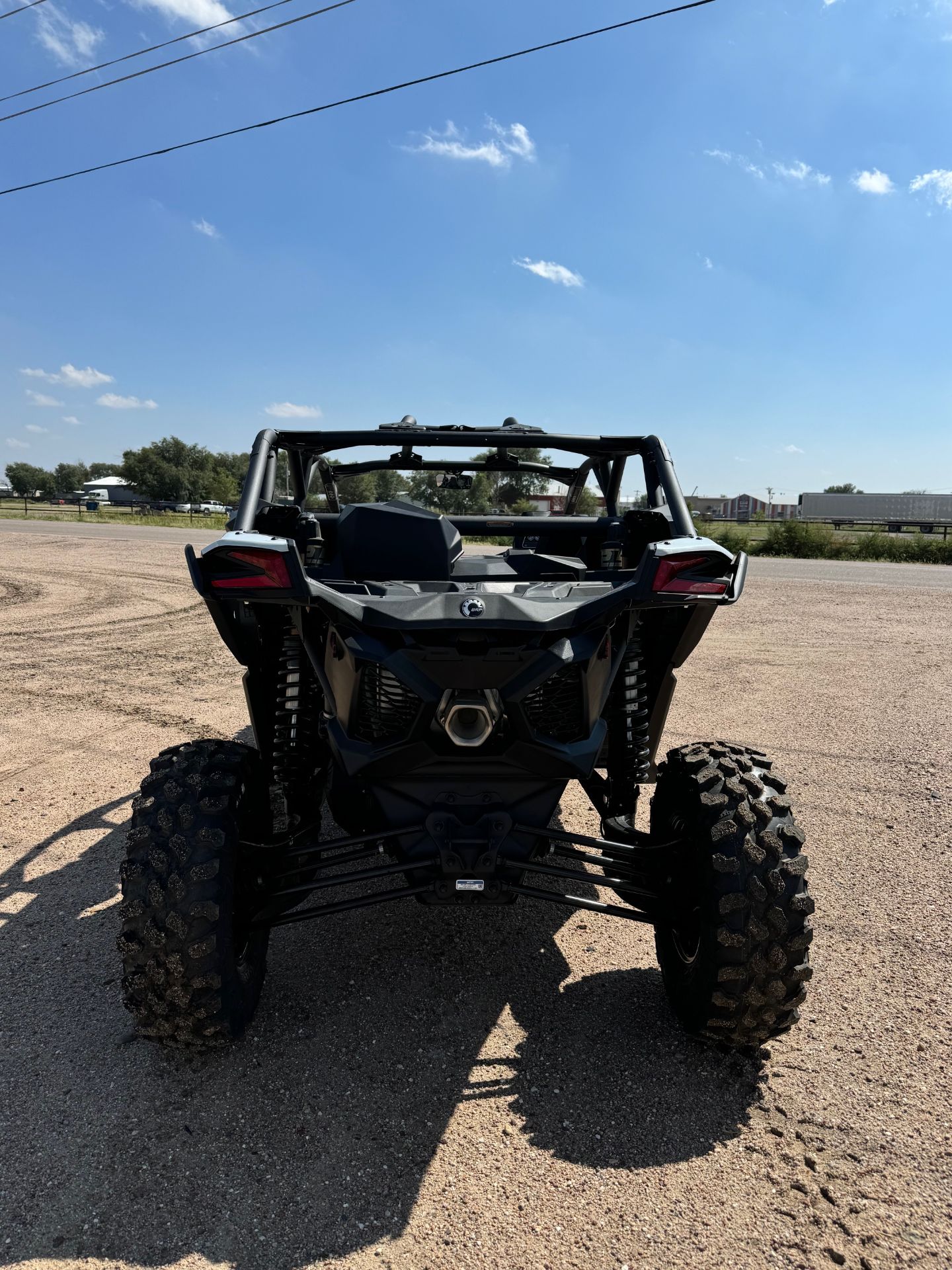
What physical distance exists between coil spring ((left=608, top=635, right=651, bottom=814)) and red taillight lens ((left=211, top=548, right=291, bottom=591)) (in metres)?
1.29

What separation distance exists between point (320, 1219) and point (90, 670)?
664 cm

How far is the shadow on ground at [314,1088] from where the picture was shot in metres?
1.91

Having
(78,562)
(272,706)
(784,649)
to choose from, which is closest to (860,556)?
(784,649)

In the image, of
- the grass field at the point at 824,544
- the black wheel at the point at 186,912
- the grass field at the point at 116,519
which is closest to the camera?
the black wheel at the point at 186,912

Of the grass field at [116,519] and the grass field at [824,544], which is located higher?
the grass field at [824,544]

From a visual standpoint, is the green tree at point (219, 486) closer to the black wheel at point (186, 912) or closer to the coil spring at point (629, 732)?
the coil spring at point (629, 732)

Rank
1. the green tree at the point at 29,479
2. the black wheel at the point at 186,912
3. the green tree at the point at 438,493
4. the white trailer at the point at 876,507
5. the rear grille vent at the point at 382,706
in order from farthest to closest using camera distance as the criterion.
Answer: the green tree at the point at 29,479, the white trailer at the point at 876,507, the green tree at the point at 438,493, the rear grille vent at the point at 382,706, the black wheel at the point at 186,912

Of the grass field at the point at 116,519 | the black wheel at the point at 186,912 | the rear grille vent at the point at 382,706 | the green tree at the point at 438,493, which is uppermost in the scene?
the green tree at the point at 438,493

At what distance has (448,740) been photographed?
90.9 inches

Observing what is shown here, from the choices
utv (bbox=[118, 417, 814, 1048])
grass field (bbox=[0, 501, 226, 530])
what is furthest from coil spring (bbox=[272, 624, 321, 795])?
grass field (bbox=[0, 501, 226, 530])

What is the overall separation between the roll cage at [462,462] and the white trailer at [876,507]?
57.4m

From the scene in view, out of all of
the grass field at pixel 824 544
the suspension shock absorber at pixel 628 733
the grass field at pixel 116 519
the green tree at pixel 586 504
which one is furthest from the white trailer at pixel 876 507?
the suspension shock absorber at pixel 628 733

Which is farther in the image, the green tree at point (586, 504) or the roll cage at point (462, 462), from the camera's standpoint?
the green tree at point (586, 504)

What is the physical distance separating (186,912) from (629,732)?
1657 millimetres
